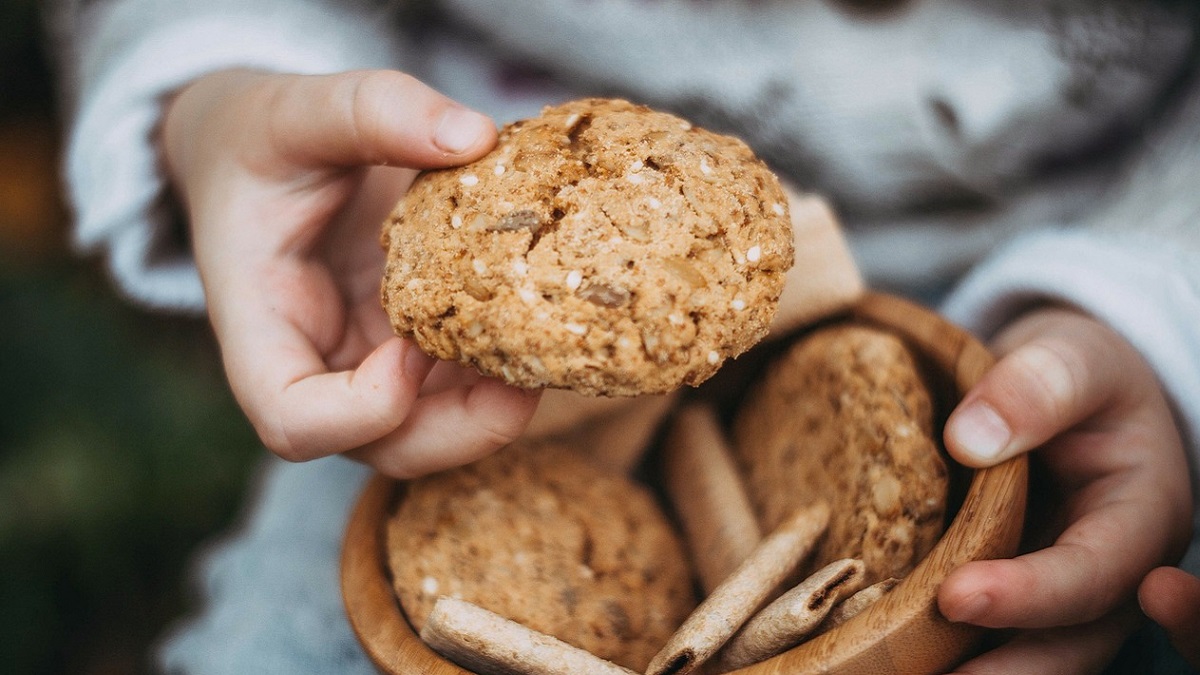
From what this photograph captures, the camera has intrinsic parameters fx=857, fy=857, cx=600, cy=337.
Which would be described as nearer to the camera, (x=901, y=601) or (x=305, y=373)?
(x=901, y=601)

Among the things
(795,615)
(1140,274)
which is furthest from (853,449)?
(1140,274)

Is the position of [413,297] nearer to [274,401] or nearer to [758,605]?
[274,401]

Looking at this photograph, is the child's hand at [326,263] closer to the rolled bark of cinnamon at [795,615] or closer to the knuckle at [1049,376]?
the rolled bark of cinnamon at [795,615]

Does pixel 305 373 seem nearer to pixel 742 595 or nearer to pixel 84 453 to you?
pixel 742 595

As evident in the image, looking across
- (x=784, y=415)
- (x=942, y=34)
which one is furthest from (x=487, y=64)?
(x=784, y=415)

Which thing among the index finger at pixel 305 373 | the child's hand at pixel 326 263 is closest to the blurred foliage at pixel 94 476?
the child's hand at pixel 326 263

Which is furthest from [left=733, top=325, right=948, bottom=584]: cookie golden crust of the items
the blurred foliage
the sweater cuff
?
the blurred foliage
